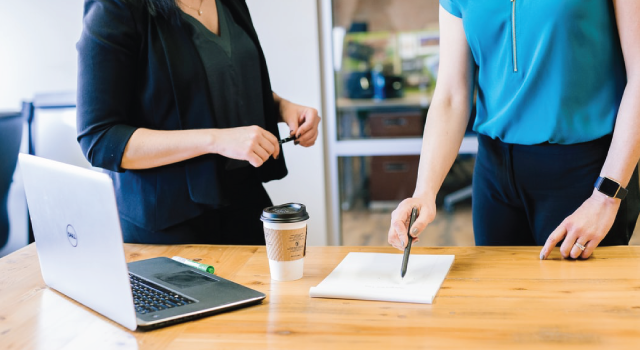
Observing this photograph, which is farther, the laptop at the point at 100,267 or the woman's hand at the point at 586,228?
the woman's hand at the point at 586,228

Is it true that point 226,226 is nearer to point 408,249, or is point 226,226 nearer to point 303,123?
point 303,123

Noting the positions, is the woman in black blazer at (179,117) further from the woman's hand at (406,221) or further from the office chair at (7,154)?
the office chair at (7,154)

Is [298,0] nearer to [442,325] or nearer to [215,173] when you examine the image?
[215,173]

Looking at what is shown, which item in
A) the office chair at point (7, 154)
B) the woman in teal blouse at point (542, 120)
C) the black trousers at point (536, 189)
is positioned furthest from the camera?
the office chair at point (7, 154)

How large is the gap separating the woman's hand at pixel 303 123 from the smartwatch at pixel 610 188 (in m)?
0.77

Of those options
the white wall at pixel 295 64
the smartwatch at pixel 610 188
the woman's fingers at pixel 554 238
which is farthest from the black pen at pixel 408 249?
the white wall at pixel 295 64

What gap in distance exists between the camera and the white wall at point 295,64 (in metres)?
3.15

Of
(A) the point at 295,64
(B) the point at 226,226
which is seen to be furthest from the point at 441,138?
(A) the point at 295,64

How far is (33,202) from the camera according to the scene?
4.11 feet

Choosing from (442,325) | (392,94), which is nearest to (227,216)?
(442,325)

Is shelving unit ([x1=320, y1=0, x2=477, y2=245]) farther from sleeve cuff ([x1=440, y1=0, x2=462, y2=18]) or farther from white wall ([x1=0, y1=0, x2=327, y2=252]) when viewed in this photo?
sleeve cuff ([x1=440, y1=0, x2=462, y2=18])

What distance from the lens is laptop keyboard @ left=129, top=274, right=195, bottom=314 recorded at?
1095 millimetres

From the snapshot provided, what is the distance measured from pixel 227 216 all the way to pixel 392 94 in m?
1.84

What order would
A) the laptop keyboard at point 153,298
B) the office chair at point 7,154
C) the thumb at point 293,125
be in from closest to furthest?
1. the laptop keyboard at point 153,298
2. the thumb at point 293,125
3. the office chair at point 7,154
